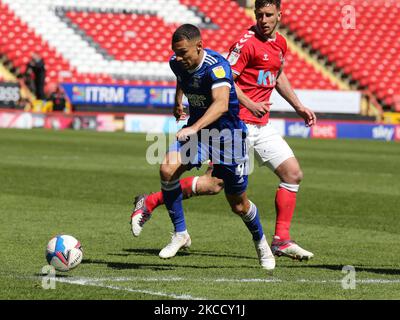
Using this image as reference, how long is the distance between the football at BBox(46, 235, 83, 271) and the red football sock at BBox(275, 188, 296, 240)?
7.90 feet

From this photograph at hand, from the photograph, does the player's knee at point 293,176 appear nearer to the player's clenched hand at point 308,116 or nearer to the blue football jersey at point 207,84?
the player's clenched hand at point 308,116

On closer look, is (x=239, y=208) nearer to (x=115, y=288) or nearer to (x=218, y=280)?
(x=218, y=280)

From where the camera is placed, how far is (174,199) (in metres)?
9.09

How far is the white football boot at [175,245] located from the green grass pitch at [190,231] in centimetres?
8

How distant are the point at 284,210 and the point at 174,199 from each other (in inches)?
47.6

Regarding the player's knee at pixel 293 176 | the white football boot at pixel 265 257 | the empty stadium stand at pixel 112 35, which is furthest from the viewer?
the empty stadium stand at pixel 112 35

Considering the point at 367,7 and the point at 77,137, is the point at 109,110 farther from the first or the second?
the point at 367,7

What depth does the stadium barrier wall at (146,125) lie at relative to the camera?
3466cm

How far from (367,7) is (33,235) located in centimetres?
3654

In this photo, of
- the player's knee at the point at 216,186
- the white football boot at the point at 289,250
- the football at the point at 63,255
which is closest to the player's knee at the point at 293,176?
the white football boot at the point at 289,250

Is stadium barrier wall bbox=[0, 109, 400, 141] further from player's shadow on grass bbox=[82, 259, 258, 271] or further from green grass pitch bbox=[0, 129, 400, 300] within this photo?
player's shadow on grass bbox=[82, 259, 258, 271]

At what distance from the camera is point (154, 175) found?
→ 19.4 metres

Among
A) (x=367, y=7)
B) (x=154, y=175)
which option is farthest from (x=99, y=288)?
(x=367, y=7)

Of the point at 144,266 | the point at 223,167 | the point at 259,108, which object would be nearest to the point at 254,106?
the point at 259,108
